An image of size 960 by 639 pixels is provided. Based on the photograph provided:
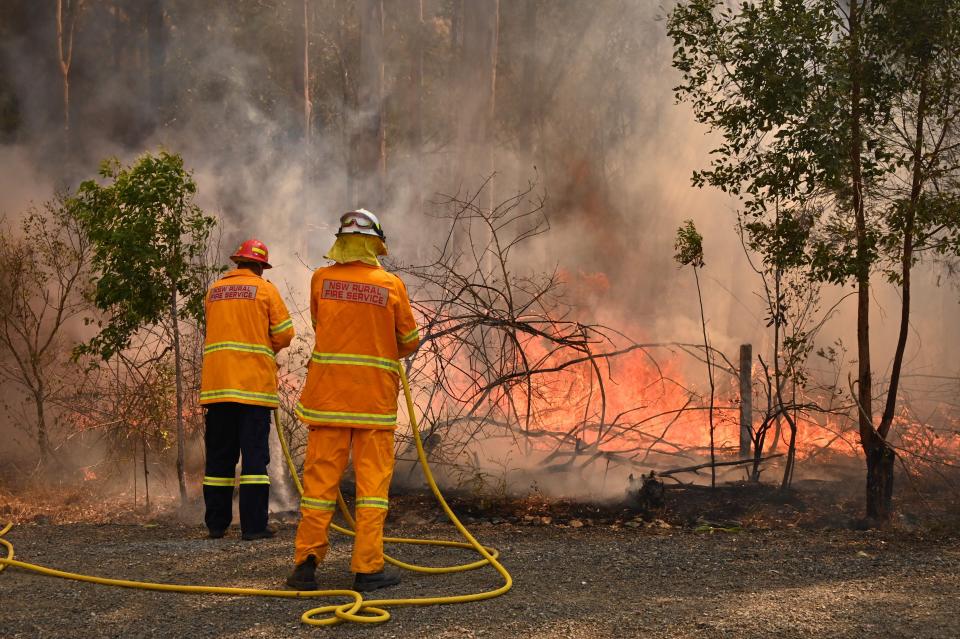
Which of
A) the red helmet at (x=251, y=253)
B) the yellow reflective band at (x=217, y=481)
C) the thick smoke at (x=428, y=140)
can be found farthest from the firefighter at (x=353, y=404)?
the thick smoke at (x=428, y=140)

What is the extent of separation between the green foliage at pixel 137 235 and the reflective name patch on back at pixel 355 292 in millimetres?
2875

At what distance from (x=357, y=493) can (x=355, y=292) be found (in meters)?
1.01

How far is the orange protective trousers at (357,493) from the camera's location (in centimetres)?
442

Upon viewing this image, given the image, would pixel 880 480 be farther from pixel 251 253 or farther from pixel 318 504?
pixel 251 253

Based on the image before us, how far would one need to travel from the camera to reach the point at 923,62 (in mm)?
6387

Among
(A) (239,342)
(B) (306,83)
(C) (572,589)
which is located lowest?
(C) (572,589)

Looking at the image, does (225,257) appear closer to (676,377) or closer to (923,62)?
(676,377)

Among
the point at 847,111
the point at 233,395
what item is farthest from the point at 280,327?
the point at 847,111

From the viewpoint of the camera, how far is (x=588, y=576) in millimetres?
4852

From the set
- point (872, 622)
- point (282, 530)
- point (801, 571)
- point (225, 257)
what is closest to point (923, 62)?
point (801, 571)

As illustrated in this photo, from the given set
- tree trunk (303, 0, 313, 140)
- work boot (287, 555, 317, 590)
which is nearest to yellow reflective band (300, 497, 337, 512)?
work boot (287, 555, 317, 590)

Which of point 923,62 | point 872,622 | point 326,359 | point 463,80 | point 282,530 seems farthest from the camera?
point 463,80

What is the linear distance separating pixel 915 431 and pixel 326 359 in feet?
25.6

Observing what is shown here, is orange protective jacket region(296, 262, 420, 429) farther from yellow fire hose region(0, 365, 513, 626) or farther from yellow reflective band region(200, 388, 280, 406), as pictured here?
yellow reflective band region(200, 388, 280, 406)
